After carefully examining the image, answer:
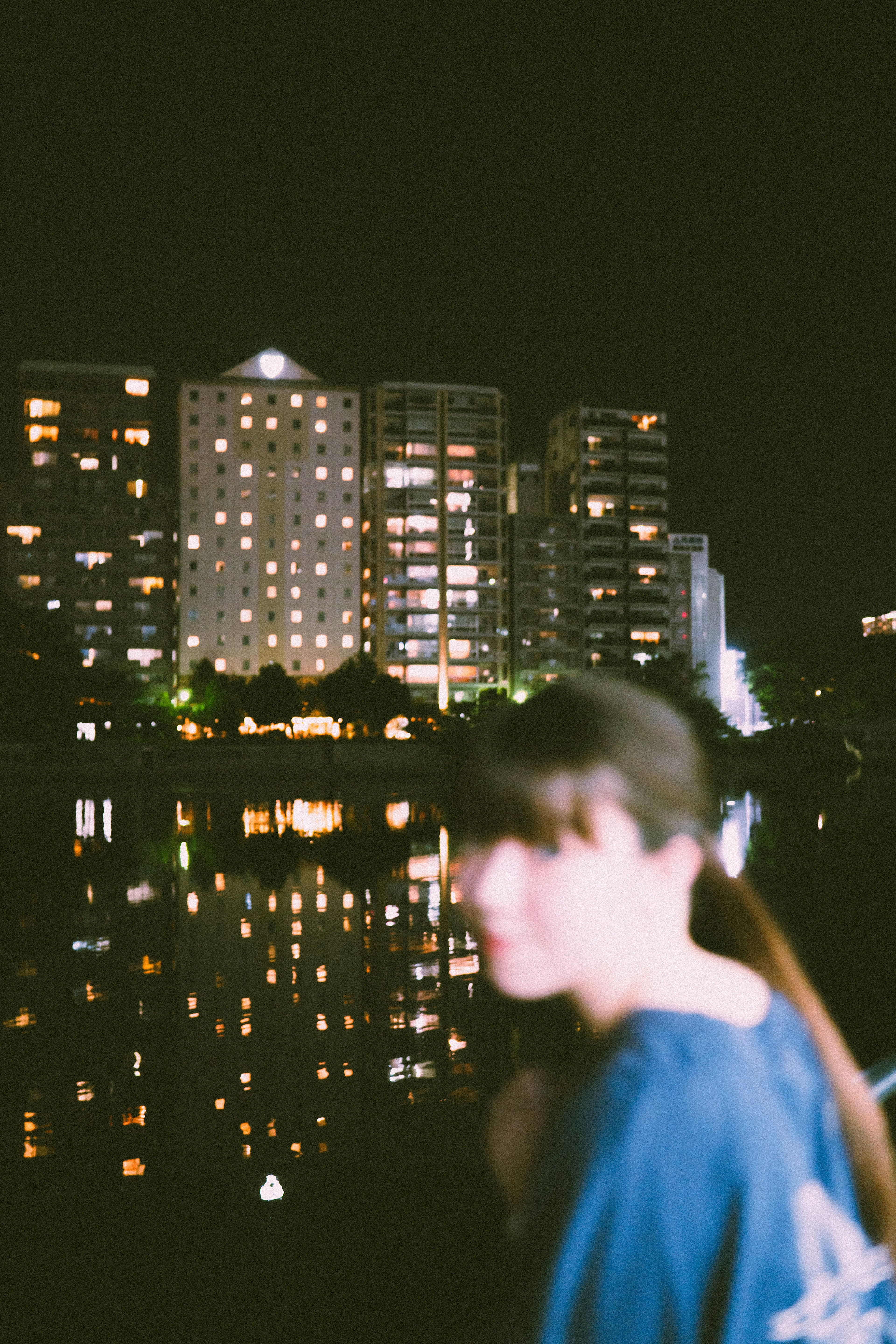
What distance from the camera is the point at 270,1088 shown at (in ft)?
22.9

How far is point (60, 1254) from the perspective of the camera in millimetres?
4738

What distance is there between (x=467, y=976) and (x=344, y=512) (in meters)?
85.6

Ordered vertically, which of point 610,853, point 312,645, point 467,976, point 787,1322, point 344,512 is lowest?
point 467,976

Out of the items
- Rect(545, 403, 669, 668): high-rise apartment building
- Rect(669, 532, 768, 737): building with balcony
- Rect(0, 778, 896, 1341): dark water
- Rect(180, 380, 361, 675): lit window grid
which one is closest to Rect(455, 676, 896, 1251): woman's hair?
Rect(0, 778, 896, 1341): dark water

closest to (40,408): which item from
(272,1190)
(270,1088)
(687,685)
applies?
(687,685)

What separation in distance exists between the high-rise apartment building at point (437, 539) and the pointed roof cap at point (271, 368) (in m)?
7.49

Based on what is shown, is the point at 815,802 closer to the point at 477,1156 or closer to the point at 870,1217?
the point at 477,1156

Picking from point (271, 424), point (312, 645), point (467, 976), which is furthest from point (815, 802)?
point (271, 424)

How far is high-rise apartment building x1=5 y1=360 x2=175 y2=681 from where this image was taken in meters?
86.1

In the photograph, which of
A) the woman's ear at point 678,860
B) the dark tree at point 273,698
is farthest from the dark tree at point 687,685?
the woman's ear at point 678,860

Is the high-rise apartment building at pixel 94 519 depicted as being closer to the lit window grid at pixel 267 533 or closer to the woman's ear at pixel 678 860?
the lit window grid at pixel 267 533

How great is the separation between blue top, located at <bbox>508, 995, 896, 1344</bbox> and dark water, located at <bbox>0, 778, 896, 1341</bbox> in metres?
0.98

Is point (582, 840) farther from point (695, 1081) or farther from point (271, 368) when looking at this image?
point (271, 368)

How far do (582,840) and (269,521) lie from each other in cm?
9349
